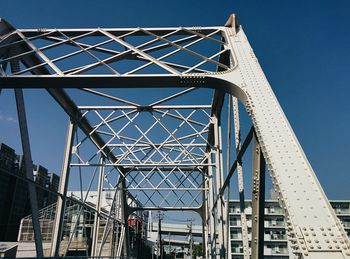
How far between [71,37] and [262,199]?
6294 millimetres

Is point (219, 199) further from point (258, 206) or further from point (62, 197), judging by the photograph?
point (258, 206)

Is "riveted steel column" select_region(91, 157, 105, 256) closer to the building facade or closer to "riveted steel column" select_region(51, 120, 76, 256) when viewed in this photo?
"riveted steel column" select_region(51, 120, 76, 256)

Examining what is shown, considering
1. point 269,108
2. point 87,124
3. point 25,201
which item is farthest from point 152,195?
point 25,201

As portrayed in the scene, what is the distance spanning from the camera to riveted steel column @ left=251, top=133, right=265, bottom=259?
203 inches

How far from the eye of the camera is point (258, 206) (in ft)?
17.0

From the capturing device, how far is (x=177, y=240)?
84.9 metres

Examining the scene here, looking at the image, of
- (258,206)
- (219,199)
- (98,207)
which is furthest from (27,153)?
(98,207)

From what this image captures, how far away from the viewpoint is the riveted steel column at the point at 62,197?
10.4m

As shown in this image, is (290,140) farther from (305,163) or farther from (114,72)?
(114,72)

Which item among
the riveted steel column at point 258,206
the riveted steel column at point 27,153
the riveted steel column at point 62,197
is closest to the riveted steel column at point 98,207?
the riveted steel column at point 62,197

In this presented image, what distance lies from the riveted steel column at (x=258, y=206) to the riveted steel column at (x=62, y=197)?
7405mm

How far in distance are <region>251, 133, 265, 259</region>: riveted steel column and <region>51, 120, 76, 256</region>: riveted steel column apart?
24.3 ft

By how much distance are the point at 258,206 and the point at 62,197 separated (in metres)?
7.55

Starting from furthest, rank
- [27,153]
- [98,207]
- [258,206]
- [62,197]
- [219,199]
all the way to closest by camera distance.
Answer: [98,207]
[219,199]
[62,197]
[27,153]
[258,206]
